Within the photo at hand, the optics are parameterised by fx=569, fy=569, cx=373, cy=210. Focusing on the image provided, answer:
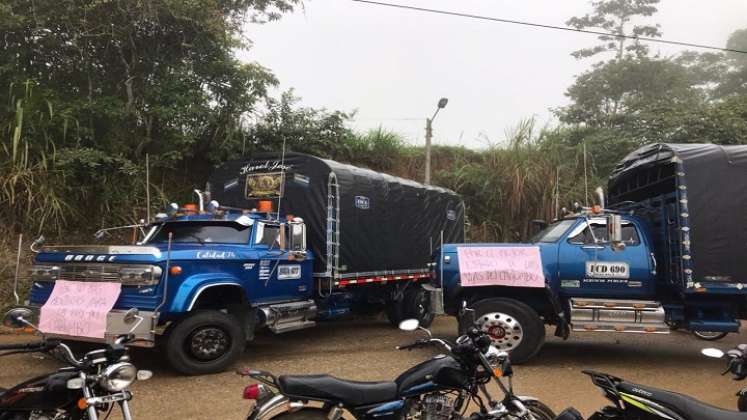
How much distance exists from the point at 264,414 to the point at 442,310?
4.82 m

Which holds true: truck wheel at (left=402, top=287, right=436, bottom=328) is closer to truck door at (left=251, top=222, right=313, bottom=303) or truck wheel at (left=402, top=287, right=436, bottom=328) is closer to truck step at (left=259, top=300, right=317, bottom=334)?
truck step at (left=259, top=300, right=317, bottom=334)

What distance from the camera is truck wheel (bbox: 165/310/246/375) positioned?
253 inches

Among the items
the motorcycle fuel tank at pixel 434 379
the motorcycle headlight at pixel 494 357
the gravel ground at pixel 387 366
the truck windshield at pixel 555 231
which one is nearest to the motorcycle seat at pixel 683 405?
the motorcycle headlight at pixel 494 357

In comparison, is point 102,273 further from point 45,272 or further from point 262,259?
point 262,259

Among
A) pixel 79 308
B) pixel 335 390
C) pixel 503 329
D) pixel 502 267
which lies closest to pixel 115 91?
pixel 79 308

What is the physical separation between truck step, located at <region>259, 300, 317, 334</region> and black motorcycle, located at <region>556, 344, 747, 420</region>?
458cm

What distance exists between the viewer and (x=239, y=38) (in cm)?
1348

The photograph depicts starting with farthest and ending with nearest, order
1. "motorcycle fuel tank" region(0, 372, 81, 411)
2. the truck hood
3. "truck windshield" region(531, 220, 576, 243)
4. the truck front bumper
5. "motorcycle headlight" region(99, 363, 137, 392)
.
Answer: "truck windshield" region(531, 220, 576, 243) < the truck hood < the truck front bumper < "motorcycle fuel tank" region(0, 372, 81, 411) < "motorcycle headlight" region(99, 363, 137, 392)

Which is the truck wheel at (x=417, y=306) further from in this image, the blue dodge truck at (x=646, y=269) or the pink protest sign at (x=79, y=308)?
the pink protest sign at (x=79, y=308)

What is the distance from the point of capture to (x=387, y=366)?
24.2 feet

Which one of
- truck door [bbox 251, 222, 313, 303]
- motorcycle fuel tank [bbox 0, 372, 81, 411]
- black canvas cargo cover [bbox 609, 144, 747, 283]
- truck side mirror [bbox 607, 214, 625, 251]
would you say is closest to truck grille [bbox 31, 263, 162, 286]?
truck door [bbox 251, 222, 313, 303]

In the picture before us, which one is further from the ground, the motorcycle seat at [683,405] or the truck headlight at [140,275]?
the truck headlight at [140,275]

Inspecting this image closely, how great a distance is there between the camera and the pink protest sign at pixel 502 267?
298 inches

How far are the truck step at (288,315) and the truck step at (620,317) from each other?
11.9 ft
